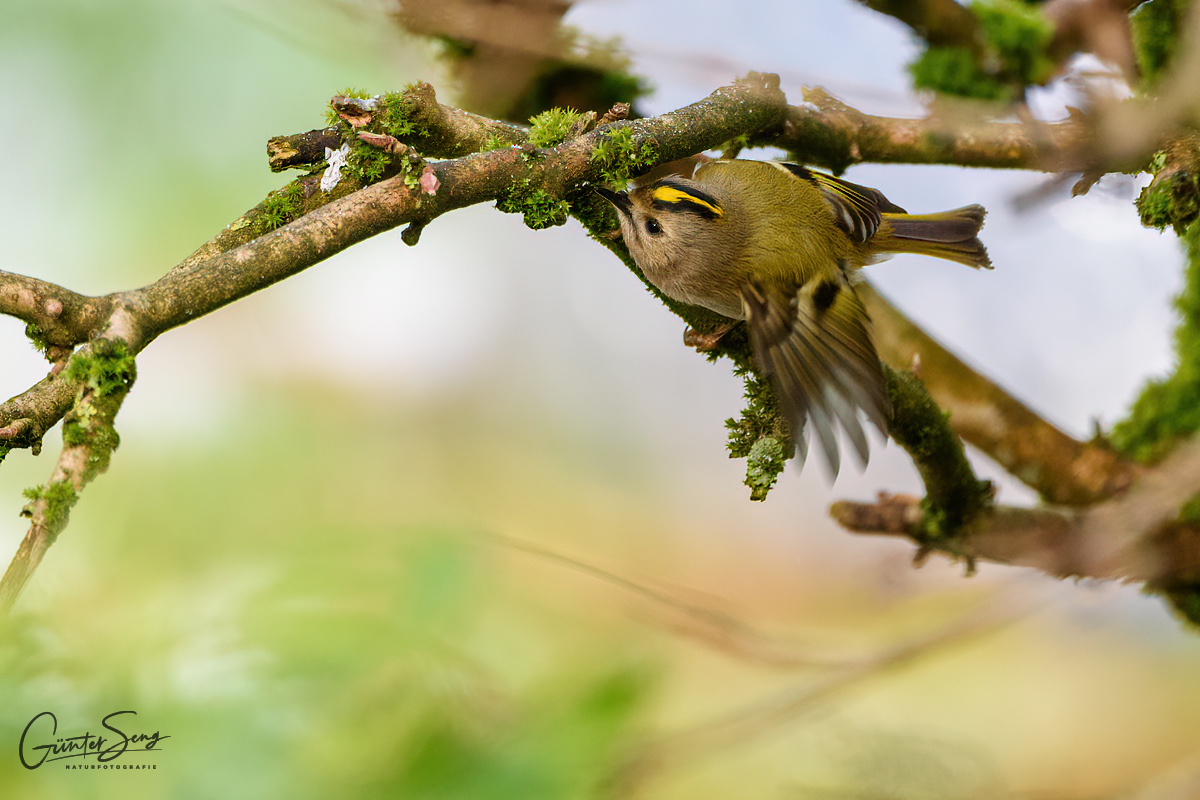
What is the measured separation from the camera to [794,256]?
1832 mm

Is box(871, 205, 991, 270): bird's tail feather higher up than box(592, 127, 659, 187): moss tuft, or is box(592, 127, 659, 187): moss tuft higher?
box(871, 205, 991, 270): bird's tail feather

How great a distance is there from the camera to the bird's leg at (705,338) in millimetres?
1688

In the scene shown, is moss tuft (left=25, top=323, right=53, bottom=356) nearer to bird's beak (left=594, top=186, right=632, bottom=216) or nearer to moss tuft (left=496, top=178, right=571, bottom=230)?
moss tuft (left=496, top=178, right=571, bottom=230)

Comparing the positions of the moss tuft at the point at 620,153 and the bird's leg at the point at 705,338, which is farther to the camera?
the bird's leg at the point at 705,338

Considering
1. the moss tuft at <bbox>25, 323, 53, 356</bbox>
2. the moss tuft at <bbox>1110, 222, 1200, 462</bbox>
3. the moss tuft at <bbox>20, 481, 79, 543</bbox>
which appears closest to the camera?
the moss tuft at <bbox>20, 481, 79, 543</bbox>

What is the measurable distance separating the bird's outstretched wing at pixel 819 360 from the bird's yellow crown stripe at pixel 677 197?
182 mm

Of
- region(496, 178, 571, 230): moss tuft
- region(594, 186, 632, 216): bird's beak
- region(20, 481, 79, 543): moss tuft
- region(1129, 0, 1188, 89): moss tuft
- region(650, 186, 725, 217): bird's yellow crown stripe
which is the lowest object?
region(20, 481, 79, 543): moss tuft

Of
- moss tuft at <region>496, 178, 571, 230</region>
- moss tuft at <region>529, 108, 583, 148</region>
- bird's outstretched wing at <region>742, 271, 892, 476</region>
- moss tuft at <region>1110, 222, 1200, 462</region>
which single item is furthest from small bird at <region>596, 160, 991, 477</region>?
moss tuft at <region>1110, 222, 1200, 462</region>

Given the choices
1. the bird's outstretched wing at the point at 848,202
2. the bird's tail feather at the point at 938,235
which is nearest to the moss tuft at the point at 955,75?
the bird's tail feather at the point at 938,235

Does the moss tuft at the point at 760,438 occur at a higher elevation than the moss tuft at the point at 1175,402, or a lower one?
lower

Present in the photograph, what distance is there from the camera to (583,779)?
0.82 m

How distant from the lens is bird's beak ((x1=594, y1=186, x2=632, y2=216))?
1.58m

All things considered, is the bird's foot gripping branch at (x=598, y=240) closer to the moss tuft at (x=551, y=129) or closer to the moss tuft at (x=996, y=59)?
the moss tuft at (x=551, y=129)

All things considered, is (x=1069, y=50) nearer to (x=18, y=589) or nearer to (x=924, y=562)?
(x=924, y=562)
